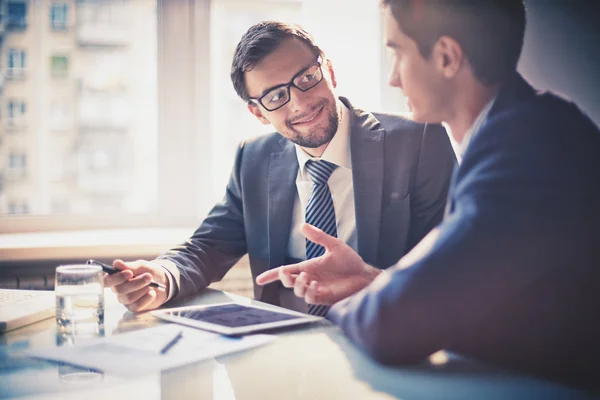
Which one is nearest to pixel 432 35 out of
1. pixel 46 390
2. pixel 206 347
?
pixel 206 347

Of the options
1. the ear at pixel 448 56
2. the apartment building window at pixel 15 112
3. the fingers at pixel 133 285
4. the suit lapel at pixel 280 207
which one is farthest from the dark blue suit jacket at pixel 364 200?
the apartment building window at pixel 15 112

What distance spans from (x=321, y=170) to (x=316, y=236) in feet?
2.06

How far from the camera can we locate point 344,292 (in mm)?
1129

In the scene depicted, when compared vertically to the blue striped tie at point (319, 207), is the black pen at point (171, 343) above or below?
below

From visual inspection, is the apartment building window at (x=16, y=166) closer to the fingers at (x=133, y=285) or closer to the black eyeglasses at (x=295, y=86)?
the black eyeglasses at (x=295, y=86)

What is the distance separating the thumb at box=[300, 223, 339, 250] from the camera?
1.15 metres

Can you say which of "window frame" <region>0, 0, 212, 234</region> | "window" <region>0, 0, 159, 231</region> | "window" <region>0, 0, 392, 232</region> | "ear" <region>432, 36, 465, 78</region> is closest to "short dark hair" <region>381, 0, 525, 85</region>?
"ear" <region>432, 36, 465, 78</region>

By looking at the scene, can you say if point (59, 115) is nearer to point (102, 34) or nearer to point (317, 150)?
point (102, 34)

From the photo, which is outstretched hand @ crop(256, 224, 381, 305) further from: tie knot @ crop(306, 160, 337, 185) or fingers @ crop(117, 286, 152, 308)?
tie knot @ crop(306, 160, 337, 185)

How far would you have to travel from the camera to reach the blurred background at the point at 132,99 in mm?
2479

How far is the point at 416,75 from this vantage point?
984 mm

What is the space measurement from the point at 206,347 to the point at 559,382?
513 mm

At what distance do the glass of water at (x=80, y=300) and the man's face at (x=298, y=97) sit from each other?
0.84 metres

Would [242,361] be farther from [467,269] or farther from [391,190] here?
[391,190]
